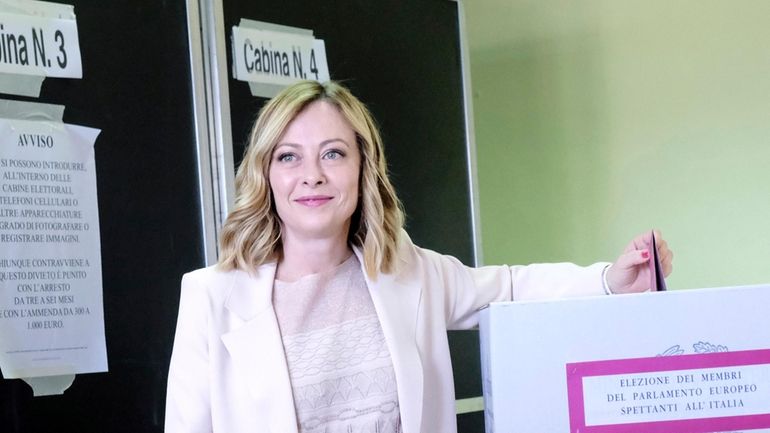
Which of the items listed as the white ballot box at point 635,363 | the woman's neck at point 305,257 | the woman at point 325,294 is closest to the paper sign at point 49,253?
the woman at point 325,294

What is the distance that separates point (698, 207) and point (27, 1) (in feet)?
6.55

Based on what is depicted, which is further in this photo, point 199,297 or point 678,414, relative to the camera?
point 199,297

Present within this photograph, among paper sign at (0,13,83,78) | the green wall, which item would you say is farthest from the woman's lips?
the green wall

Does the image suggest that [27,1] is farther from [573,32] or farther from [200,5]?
[573,32]

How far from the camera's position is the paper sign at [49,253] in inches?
69.8

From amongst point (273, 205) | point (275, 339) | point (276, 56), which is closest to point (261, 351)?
point (275, 339)

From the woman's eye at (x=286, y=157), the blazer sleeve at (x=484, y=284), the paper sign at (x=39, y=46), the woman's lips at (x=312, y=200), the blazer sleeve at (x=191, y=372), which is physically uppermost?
the paper sign at (x=39, y=46)

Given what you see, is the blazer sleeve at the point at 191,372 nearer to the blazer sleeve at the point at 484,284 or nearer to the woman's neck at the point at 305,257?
the woman's neck at the point at 305,257

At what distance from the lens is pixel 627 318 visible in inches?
47.3

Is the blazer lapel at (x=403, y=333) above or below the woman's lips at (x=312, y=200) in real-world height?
below

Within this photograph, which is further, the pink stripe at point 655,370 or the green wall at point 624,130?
the green wall at point 624,130

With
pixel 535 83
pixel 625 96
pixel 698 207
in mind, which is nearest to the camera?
pixel 698 207

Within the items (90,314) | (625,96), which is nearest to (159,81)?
(90,314)

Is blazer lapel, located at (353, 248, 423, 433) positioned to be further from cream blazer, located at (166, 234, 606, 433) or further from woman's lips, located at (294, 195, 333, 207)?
woman's lips, located at (294, 195, 333, 207)
